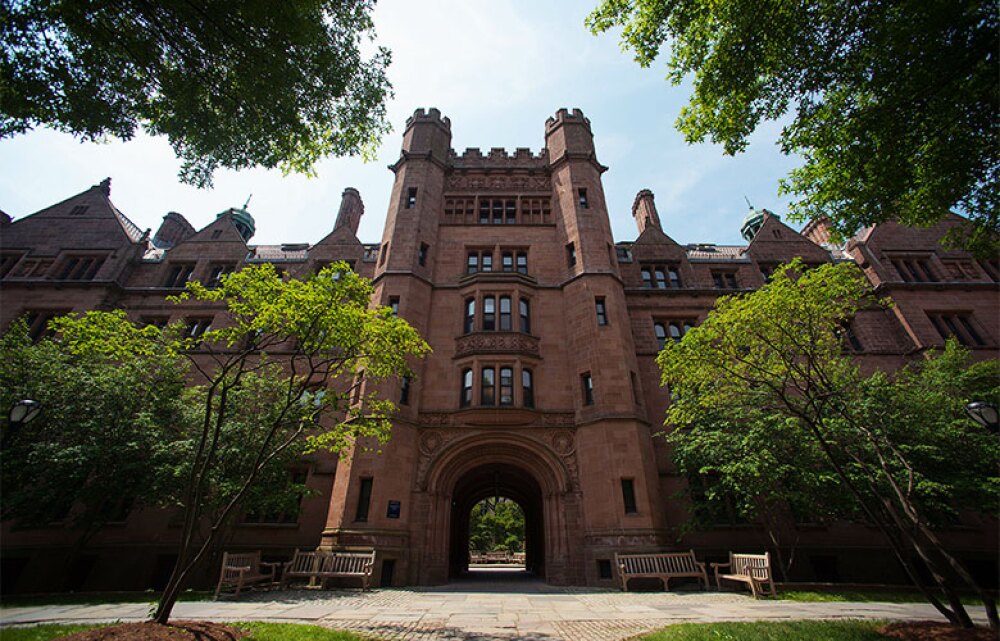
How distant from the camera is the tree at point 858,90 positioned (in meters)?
7.78

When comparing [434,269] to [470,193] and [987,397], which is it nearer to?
[470,193]

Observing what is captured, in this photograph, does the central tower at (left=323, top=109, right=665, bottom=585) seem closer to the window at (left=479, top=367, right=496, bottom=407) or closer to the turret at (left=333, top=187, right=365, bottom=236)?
the window at (left=479, top=367, right=496, bottom=407)

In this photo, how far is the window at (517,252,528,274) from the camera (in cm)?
2319

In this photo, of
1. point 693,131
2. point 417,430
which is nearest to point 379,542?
point 417,430

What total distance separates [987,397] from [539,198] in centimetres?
2204

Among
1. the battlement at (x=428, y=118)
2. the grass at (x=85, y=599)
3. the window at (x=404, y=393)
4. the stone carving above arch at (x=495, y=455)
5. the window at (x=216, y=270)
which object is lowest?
the grass at (x=85, y=599)

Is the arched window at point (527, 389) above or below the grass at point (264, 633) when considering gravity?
above

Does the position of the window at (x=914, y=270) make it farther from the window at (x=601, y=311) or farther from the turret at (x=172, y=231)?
the turret at (x=172, y=231)

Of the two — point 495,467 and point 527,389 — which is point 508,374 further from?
point 495,467

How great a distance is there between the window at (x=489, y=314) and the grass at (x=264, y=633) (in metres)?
14.1

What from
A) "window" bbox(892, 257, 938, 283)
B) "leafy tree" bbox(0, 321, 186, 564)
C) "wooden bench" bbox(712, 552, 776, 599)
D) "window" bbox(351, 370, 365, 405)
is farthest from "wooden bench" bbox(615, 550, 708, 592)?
"window" bbox(892, 257, 938, 283)

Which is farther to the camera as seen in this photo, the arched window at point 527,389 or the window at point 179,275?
the window at point 179,275

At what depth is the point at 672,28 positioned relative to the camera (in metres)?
9.62

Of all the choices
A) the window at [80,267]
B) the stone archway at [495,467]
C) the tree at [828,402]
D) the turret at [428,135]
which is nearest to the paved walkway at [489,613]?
the tree at [828,402]
